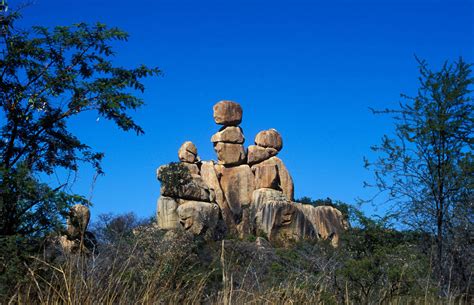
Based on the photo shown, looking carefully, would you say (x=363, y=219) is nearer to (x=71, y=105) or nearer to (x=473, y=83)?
(x=473, y=83)

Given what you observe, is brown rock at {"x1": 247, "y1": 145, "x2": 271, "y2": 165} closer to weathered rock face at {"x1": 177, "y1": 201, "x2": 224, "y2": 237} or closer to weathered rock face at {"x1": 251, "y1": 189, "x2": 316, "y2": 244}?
weathered rock face at {"x1": 251, "y1": 189, "x2": 316, "y2": 244}

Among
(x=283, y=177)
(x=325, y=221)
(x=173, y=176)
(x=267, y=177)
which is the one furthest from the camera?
(x=283, y=177)

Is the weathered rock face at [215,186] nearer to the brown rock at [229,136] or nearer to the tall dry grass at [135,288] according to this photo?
the brown rock at [229,136]

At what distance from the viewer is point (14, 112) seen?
1133cm

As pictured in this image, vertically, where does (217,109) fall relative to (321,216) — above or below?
above

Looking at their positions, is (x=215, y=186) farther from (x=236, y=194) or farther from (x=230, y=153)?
(x=230, y=153)

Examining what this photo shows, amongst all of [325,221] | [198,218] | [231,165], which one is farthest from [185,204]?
[325,221]

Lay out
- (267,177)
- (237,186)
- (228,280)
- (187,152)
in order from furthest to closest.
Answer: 1. (237,186)
2. (187,152)
3. (267,177)
4. (228,280)

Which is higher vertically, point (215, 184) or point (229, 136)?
point (229, 136)

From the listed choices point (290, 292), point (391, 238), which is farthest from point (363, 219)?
point (290, 292)

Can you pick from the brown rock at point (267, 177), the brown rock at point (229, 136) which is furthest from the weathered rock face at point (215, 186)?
the brown rock at point (267, 177)

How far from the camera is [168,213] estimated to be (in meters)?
39.1

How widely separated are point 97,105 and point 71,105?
47cm

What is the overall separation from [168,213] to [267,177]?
8027mm
